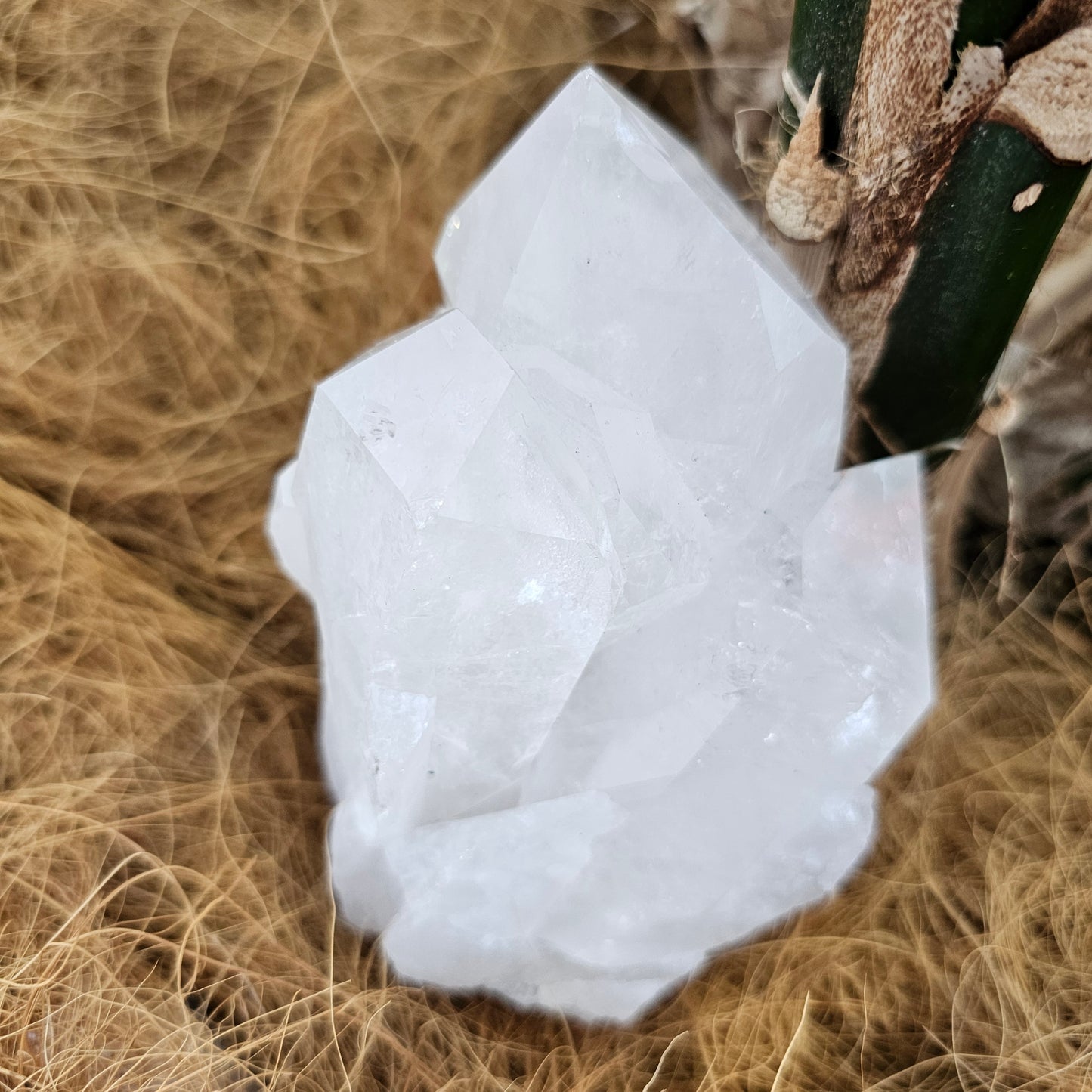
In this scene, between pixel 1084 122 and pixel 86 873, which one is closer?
pixel 1084 122

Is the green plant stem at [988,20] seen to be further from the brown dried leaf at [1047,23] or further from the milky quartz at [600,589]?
the milky quartz at [600,589]

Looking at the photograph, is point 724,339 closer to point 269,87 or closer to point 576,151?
point 576,151

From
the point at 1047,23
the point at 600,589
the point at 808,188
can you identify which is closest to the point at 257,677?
the point at 600,589

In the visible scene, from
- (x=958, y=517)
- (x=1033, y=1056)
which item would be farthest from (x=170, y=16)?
(x=1033, y=1056)

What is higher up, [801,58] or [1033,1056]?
[801,58]

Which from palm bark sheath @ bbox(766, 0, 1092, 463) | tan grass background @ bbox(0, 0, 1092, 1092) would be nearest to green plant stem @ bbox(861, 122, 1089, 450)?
palm bark sheath @ bbox(766, 0, 1092, 463)

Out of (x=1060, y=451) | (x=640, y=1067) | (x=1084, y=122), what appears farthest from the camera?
(x=1060, y=451)

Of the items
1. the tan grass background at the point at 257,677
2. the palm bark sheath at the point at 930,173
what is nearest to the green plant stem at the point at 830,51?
the palm bark sheath at the point at 930,173
